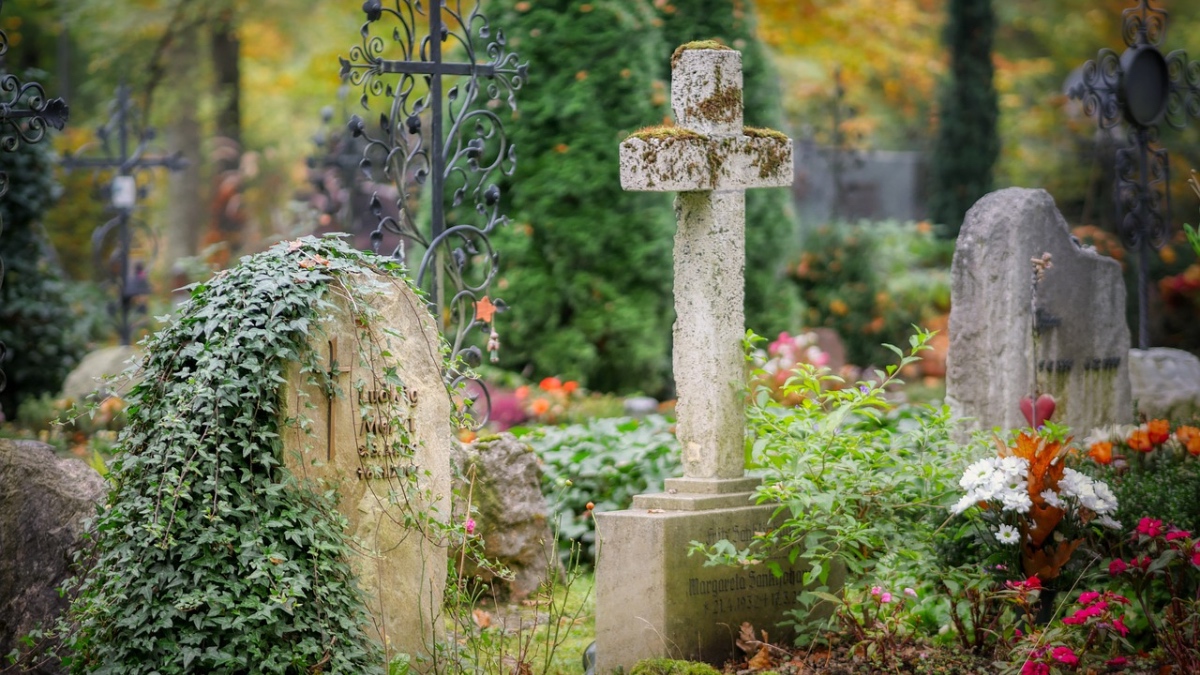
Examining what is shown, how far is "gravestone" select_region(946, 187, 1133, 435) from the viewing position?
21.3 feet

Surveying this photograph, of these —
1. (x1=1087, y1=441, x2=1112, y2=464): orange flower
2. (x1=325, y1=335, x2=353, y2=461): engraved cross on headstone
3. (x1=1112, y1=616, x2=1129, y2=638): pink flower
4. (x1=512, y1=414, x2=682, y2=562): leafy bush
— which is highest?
(x1=325, y1=335, x2=353, y2=461): engraved cross on headstone

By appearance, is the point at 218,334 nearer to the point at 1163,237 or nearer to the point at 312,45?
the point at 1163,237

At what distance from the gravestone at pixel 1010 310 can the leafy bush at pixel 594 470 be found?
170cm

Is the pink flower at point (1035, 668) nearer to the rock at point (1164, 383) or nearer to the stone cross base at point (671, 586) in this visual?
the stone cross base at point (671, 586)

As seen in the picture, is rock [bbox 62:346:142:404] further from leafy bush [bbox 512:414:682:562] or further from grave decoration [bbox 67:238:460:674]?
grave decoration [bbox 67:238:460:674]

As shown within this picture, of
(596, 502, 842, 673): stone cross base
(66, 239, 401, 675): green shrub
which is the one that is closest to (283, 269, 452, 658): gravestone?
(66, 239, 401, 675): green shrub

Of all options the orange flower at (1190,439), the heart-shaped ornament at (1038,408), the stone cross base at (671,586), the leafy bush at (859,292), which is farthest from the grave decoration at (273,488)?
the leafy bush at (859,292)

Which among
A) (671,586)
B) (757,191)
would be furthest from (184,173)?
(671,586)

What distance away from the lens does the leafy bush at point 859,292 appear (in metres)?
13.7

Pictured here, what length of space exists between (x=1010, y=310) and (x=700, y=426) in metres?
2.16

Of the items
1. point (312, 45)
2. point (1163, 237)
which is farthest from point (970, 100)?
point (312, 45)

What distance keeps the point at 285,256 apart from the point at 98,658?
1.53m

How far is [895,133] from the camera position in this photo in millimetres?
27844

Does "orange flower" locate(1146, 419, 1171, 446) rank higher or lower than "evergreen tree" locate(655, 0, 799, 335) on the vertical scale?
lower
